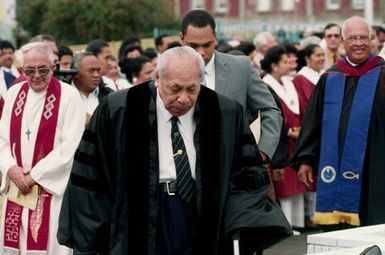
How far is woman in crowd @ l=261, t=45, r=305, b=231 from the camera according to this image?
15.3 m

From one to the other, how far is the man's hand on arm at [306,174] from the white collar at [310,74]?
4846mm

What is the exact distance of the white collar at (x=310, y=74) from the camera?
622 inches

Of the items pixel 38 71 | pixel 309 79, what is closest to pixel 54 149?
pixel 38 71

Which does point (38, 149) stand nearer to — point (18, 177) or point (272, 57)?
point (18, 177)

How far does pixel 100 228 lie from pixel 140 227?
0.23 m

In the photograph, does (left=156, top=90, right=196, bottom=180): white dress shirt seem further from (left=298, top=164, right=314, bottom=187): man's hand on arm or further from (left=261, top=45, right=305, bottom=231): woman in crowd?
(left=261, top=45, right=305, bottom=231): woman in crowd

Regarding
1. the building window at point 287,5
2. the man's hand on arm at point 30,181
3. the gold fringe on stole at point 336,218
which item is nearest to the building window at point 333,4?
the building window at point 287,5

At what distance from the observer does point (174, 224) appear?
768 centimetres

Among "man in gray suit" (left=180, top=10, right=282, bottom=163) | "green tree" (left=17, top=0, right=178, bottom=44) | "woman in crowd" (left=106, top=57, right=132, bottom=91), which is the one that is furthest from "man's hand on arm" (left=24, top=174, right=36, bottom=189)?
"green tree" (left=17, top=0, right=178, bottom=44)

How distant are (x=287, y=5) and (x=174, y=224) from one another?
6993 centimetres

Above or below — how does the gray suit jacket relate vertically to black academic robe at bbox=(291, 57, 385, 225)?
above

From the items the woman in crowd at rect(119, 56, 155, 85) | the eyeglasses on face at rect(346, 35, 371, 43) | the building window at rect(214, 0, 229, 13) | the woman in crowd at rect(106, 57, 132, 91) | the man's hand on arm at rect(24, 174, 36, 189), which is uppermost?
the eyeglasses on face at rect(346, 35, 371, 43)

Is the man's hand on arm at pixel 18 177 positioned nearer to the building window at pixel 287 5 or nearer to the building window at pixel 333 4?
the building window at pixel 333 4

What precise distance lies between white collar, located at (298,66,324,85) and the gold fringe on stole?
4950 millimetres
